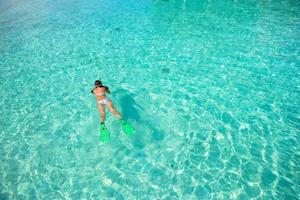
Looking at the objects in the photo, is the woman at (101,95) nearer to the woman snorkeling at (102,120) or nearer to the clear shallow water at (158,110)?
the woman snorkeling at (102,120)

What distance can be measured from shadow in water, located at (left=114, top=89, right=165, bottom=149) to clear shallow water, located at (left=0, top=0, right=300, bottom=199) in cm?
5

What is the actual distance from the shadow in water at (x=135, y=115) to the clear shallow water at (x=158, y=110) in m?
0.05

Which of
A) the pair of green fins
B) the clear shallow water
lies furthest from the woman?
the clear shallow water

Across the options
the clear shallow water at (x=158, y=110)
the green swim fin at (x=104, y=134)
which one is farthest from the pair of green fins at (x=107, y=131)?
the clear shallow water at (x=158, y=110)

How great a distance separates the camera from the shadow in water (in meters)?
8.15

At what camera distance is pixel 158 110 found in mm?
9422

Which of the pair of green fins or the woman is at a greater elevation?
the woman

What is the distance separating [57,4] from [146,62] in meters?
19.7

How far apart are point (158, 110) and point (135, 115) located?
1.07m

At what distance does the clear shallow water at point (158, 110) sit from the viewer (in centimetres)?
684

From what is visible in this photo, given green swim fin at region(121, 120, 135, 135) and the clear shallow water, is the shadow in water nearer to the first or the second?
the clear shallow water

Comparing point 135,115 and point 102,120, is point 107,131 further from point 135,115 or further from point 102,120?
point 135,115

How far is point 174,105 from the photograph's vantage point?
31.8 feet

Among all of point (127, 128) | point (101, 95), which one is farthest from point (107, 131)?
point (101, 95)
